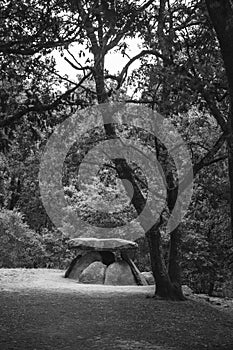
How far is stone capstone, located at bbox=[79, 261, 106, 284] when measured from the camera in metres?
16.5

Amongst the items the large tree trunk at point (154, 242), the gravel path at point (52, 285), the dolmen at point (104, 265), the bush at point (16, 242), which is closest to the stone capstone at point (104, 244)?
the dolmen at point (104, 265)

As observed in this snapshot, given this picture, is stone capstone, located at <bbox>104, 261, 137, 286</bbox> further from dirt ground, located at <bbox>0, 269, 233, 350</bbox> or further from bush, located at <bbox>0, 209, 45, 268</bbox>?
bush, located at <bbox>0, 209, 45, 268</bbox>

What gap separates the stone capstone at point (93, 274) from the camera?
16458 mm

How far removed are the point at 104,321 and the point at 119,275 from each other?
7.64m

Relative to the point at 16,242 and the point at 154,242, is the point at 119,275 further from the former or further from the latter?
the point at 16,242

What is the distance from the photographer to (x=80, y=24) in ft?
23.9

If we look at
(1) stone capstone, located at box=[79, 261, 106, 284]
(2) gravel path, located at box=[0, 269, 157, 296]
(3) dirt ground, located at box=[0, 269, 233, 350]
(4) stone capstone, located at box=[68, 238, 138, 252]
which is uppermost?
(4) stone capstone, located at box=[68, 238, 138, 252]

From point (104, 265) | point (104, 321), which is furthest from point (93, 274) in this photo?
point (104, 321)

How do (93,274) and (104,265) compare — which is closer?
(93,274)

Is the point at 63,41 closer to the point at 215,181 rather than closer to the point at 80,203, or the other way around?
the point at 215,181

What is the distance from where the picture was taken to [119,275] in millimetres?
16688

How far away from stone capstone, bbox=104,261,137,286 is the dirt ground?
7.95ft

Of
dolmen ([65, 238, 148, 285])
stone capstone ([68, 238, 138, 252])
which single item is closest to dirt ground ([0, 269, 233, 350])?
dolmen ([65, 238, 148, 285])

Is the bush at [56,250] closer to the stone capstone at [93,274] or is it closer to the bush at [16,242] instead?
the bush at [16,242]
